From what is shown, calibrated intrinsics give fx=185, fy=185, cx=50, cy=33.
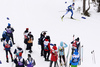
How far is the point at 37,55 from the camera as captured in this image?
10.1 metres

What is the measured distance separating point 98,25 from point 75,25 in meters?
2.14

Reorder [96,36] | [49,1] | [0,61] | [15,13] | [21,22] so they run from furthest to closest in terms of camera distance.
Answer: [49,1] → [15,13] → [21,22] → [96,36] → [0,61]

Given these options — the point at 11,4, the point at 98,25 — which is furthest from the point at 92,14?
the point at 11,4

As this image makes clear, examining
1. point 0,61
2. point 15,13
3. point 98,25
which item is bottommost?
point 0,61

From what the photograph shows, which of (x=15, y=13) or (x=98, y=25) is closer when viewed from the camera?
(x=98, y=25)

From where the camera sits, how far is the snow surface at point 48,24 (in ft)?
36.6

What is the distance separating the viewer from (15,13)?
17625 mm

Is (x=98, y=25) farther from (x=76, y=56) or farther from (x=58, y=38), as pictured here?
(x=76, y=56)

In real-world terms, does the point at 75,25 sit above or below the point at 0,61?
above

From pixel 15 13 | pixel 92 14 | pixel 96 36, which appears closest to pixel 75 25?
pixel 96 36

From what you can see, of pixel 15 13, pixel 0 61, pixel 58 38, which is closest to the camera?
pixel 0 61

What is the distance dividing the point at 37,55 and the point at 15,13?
27.9 ft

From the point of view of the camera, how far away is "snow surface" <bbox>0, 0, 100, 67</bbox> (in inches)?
439

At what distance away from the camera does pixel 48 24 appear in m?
15.8
